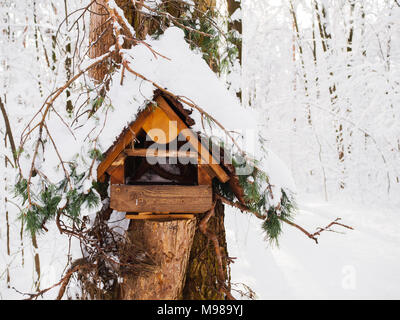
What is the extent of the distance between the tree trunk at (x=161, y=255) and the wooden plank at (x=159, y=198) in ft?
0.36

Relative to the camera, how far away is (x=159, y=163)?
71.6 inches

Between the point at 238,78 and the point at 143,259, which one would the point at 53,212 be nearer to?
the point at 143,259

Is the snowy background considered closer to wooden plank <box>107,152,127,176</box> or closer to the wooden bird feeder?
the wooden bird feeder

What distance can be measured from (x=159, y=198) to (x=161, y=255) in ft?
1.12

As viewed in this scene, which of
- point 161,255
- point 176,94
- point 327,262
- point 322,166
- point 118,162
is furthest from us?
Result: point 322,166

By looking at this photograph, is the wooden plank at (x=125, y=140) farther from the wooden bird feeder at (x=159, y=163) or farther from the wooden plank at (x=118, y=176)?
the wooden plank at (x=118, y=176)

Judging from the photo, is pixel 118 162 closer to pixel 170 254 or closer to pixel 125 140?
pixel 125 140

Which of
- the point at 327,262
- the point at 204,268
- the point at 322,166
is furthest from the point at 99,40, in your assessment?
the point at 322,166

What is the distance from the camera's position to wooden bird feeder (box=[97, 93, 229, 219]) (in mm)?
1492

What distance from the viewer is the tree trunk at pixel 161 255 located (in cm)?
169

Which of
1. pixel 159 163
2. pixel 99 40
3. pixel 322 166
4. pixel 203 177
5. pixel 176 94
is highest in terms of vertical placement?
pixel 322 166

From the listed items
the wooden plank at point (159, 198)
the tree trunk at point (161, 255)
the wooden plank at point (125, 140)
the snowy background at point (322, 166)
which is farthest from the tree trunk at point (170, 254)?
the snowy background at point (322, 166)

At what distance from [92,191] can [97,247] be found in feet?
1.14
